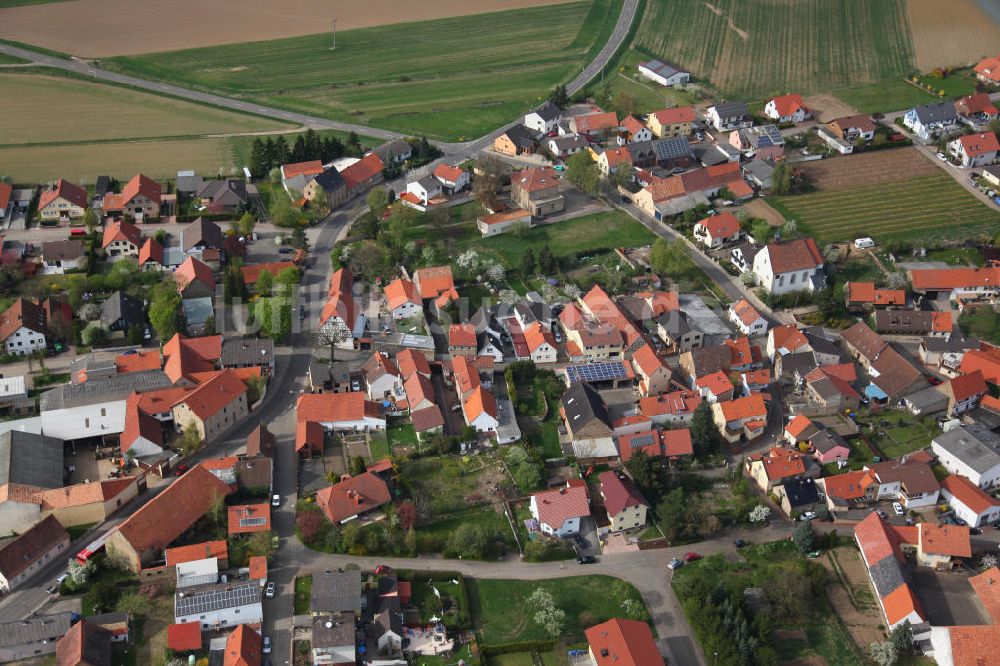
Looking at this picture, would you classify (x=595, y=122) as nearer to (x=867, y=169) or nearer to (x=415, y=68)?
(x=867, y=169)

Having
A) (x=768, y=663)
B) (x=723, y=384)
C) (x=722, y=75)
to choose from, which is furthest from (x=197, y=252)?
(x=722, y=75)

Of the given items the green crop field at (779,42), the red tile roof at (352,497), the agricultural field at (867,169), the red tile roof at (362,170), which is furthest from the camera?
the green crop field at (779,42)

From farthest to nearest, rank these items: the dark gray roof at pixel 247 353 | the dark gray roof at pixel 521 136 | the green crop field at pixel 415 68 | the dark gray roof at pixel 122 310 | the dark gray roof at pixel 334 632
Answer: the green crop field at pixel 415 68
the dark gray roof at pixel 521 136
the dark gray roof at pixel 122 310
the dark gray roof at pixel 247 353
the dark gray roof at pixel 334 632

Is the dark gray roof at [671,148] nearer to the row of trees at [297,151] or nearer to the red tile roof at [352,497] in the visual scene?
the row of trees at [297,151]

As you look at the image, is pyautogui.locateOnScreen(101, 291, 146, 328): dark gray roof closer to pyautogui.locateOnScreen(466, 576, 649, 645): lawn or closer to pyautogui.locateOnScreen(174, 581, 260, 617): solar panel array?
pyautogui.locateOnScreen(174, 581, 260, 617): solar panel array

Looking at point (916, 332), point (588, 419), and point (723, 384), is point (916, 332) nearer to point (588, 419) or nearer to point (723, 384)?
point (723, 384)

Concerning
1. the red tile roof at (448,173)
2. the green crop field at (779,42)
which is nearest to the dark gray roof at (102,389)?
A: the red tile roof at (448,173)
